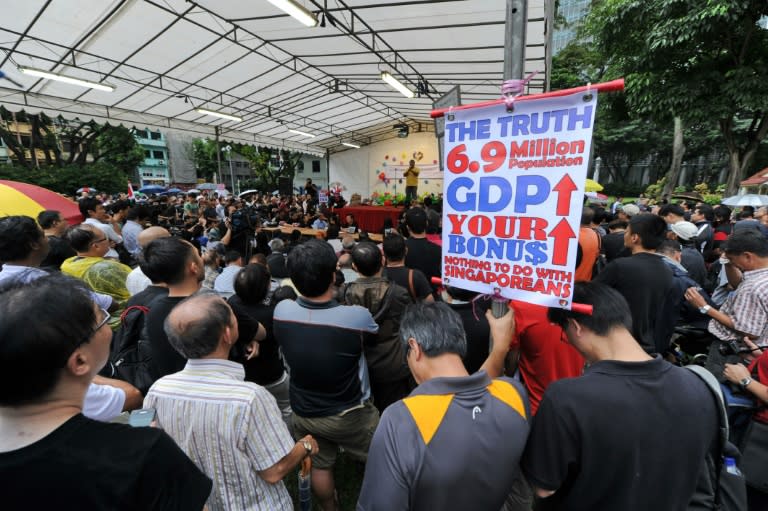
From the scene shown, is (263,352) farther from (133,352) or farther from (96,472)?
(96,472)

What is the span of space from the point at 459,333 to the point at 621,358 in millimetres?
543

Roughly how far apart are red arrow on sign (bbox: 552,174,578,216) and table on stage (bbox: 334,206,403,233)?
37.4 ft

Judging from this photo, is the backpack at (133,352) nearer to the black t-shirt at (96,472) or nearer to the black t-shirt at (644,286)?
the black t-shirt at (96,472)

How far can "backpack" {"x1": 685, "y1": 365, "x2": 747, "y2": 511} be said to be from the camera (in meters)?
1.22

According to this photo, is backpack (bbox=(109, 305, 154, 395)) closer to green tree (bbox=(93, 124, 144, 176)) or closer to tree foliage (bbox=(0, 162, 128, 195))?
tree foliage (bbox=(0, 162, 128, 195))

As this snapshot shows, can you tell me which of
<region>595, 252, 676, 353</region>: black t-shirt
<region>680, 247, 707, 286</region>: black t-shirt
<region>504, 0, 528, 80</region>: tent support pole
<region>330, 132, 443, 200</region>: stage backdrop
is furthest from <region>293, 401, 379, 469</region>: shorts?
<region>330, 132, 443, 200</region>: stage backdrop

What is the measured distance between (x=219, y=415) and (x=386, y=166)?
19.9 metres

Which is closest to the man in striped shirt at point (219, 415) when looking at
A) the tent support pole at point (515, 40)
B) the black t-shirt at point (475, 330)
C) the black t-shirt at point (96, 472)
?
the black t-shirt at point (96, 472)

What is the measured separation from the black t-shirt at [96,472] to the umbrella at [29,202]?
3760mm

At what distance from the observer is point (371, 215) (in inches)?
519

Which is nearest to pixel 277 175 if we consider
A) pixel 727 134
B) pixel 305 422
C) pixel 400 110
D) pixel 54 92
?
pixel 400 110

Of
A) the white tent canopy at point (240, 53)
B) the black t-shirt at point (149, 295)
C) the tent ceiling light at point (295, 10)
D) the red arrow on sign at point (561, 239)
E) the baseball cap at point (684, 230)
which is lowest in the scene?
the black t-shirt at point (149, 295)

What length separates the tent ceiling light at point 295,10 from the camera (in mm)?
5480

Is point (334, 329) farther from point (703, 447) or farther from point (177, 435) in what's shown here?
point (703, 447)
